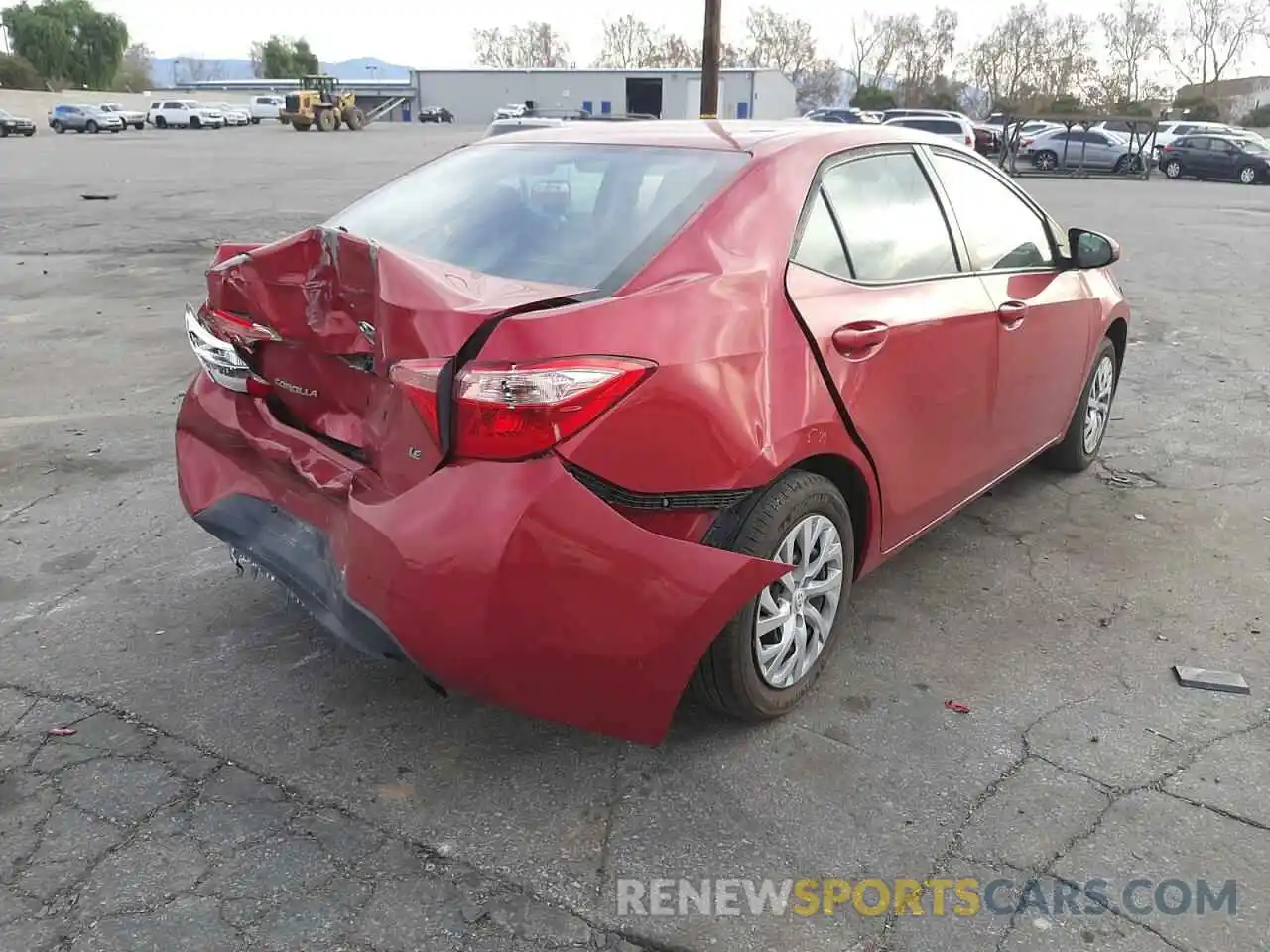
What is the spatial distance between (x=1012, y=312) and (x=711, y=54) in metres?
15.2

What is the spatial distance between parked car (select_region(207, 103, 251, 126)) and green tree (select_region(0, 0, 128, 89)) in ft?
112

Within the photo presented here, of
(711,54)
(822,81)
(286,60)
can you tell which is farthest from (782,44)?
(711,54)

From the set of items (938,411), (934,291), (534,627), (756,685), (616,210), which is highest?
(616,210)

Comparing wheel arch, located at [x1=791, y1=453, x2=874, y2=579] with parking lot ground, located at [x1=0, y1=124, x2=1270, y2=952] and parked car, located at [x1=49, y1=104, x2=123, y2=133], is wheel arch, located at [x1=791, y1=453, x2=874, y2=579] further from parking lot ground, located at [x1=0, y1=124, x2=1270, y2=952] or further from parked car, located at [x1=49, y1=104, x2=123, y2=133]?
parked car, located at [x1=49, y1=104, x2=123, y2=133]

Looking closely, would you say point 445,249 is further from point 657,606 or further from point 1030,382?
point 1030,382

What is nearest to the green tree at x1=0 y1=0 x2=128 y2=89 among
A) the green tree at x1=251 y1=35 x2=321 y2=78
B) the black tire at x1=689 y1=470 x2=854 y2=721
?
the green tree at x1=251 y1=35 x2=321 y2=78

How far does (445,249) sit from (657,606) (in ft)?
4.22

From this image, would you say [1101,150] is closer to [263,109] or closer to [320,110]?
[320,110]

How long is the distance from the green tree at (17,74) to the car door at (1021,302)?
326 ft

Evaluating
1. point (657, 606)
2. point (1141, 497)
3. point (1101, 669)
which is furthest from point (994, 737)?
point (1141, 497)

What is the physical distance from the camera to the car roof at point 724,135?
3.18 m

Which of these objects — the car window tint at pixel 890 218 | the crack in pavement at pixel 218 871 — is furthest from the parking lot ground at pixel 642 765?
the car window tint at pixel 890 218

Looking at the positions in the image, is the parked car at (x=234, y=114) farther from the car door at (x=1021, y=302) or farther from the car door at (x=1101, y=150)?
the car door at (x=1021, y=302)

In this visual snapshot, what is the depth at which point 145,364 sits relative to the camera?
279 inches
